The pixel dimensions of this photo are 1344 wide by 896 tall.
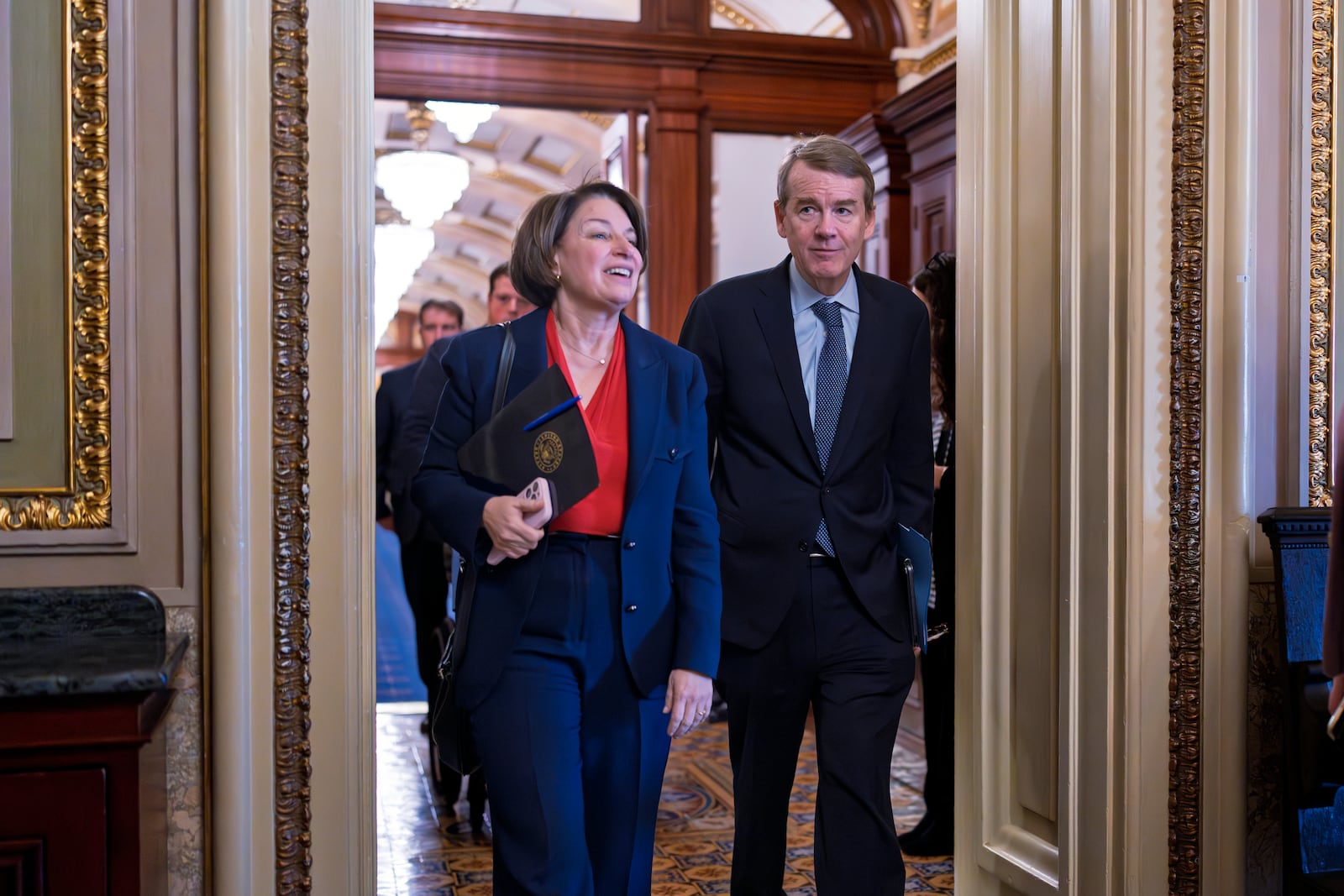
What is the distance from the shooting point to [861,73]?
7598 mm

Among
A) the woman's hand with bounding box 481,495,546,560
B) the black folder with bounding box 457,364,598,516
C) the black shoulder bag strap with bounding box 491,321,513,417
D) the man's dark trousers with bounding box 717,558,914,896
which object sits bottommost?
the man's dark trousers with bounding box 717,558,914,896

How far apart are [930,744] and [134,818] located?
2954 mm

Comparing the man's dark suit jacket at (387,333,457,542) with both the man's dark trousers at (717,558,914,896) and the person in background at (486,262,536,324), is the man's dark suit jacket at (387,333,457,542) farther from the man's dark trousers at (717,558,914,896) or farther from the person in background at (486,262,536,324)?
the man's dark trousers at (717,558,914,896)

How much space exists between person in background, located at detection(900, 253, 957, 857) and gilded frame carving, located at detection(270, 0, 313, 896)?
6.77 ft

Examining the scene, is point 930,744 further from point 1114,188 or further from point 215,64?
point 215,64

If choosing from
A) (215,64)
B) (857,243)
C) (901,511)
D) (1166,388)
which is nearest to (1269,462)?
(1166,388)

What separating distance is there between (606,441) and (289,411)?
0.56 m

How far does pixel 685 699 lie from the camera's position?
2500 millimetres

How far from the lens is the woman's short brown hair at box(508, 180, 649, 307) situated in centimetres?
260

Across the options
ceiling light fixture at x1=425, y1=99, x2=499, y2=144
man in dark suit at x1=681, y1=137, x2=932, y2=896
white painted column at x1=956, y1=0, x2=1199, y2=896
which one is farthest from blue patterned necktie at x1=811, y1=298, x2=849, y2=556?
ceiling light fixture at x1=425, y1=99, x2=499, y2=144

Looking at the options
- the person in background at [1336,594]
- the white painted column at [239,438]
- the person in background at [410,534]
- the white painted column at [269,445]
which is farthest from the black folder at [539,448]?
the person in background at [410,534]

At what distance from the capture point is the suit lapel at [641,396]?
249 cm

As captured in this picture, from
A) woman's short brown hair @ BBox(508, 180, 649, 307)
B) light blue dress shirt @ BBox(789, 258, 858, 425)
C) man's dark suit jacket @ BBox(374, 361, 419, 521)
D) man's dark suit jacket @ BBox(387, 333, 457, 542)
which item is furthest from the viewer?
man's dark suit jacket @ BBox(374, 361, 419, 521)

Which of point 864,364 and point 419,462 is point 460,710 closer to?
point 864,364
